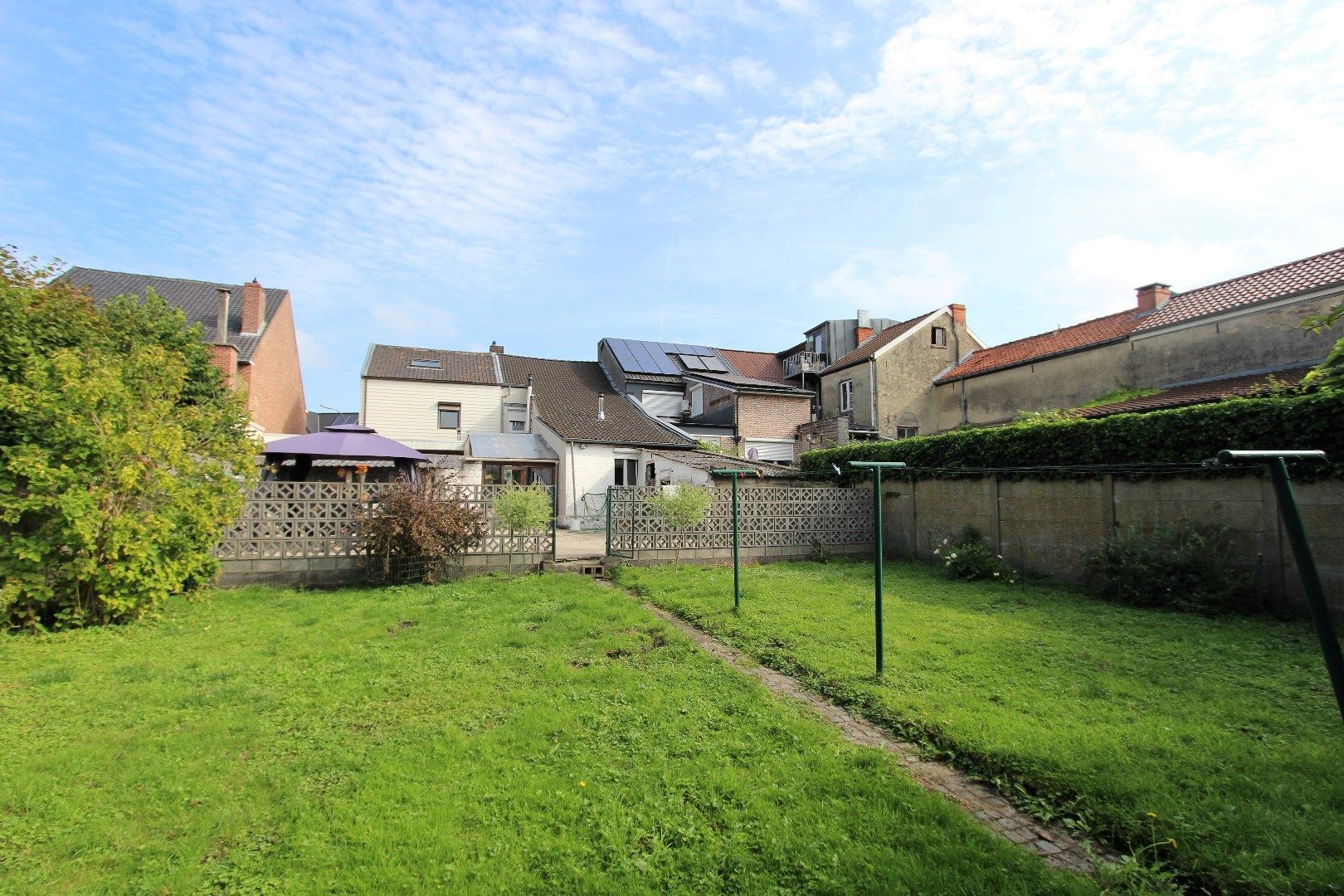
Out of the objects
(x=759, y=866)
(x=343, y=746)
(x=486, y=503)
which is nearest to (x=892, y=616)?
(x=759, y=866)

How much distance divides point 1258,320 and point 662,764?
2037 cm

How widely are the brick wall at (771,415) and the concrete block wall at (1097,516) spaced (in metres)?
11.3

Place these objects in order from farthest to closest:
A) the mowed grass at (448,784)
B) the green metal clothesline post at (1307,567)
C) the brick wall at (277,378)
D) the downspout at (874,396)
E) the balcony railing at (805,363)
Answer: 1. the balcony railing at (805,363)
2. the downspout at (874,396)
3. the brick wall at (277,378)
4. the mowed grass at (448,784)
5. the green metal clothesline post at (1307,567)

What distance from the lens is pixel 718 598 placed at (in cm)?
934

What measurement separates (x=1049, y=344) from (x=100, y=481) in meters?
26.3

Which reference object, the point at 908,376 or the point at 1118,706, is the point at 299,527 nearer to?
the point at 1118,706

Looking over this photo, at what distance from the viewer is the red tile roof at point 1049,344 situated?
20.1 meters

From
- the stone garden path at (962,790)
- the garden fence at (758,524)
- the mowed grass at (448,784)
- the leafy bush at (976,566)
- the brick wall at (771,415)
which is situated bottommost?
the stone garden path at (962,790)

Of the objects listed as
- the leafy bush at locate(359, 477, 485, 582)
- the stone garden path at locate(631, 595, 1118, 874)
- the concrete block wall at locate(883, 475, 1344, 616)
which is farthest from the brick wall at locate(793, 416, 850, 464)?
the stone garden path at locate(631, 595, 1118, 874)

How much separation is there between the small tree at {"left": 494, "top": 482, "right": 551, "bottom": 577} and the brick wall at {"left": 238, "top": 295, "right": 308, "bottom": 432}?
14372mm

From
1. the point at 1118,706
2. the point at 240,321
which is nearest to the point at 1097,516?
the point at 1118,706

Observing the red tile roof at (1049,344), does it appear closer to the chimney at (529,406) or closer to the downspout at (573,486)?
the downspout at (573,486)

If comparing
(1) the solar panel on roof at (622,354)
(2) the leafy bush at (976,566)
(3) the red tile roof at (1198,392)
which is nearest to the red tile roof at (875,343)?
(1) the solar panel on roof at (622,354)

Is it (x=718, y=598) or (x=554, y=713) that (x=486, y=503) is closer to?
(x=718, y=598)
